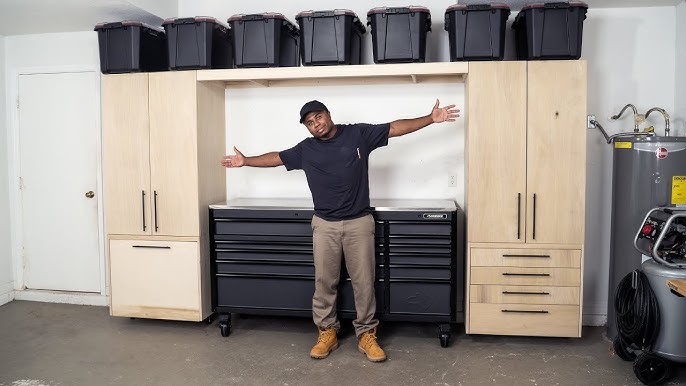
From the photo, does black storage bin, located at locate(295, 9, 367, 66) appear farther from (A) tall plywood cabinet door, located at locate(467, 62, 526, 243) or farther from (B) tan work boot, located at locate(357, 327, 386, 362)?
(B) tan work boot, located at locate(357, 327, 386, 362)

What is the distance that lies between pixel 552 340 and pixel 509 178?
1181mm

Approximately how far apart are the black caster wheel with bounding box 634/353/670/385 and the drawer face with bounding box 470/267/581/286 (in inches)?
25.4

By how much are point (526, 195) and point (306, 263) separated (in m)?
1.55

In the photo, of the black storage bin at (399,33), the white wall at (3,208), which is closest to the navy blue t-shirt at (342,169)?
the black storage bin at (399,33)

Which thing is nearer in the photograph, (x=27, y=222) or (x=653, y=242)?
(x=653, y=242)

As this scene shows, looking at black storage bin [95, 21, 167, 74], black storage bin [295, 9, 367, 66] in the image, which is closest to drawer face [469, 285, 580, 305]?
black storage bin [295, 9, 367, 66]

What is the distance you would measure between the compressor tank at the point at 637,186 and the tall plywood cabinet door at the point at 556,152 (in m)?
0.29

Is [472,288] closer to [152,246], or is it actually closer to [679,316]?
[679,316]

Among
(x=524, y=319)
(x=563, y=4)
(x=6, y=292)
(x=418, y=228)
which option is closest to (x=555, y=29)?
(x=563, y=4)

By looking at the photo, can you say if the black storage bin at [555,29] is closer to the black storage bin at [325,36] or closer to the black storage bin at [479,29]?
the black storage bin at [479,29]

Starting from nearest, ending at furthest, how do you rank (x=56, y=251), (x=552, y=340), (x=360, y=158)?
(x=360, y=158) < (x=552, y=340) < (x=56, y=251)

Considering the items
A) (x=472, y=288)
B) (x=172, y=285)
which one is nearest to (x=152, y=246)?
(x=172, y=285)

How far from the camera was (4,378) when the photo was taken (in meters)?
3.16

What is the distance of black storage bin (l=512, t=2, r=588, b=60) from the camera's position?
3.39m
